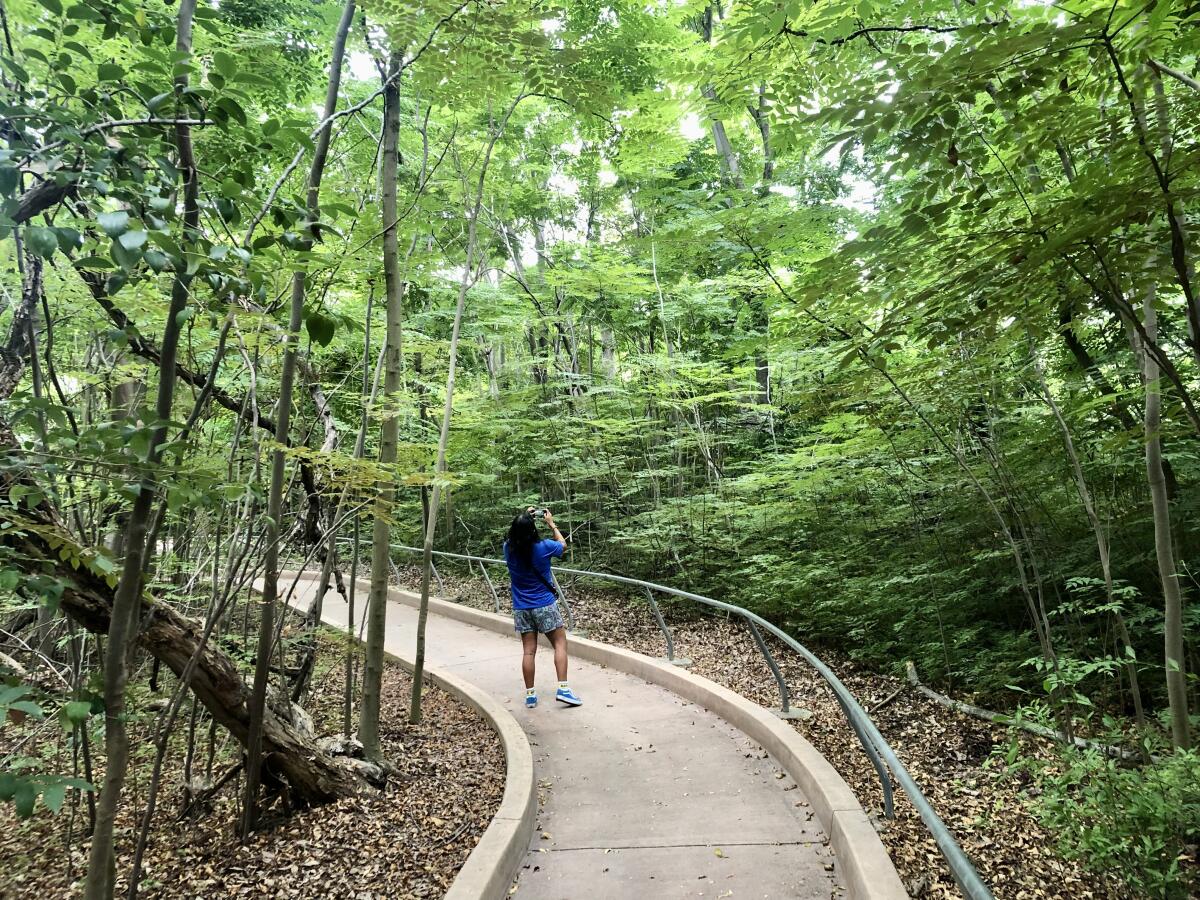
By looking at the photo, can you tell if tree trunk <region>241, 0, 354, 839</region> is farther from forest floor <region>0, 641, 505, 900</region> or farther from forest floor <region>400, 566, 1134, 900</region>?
forest floor <region>400, 566, 1134, 900</region>

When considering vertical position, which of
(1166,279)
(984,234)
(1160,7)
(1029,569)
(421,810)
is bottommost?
(421,810)

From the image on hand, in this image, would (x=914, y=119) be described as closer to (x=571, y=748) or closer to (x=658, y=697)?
(x=571, y=748)

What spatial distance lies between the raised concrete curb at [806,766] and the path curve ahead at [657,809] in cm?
10

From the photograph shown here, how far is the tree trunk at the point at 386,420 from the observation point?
471 centimetres

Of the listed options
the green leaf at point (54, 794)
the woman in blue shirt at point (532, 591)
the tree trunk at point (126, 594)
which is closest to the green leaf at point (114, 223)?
the tree trunk at point (126, 594)

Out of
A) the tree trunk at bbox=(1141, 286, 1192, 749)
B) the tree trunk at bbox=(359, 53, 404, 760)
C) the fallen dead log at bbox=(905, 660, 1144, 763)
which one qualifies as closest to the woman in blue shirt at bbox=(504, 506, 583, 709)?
the tree trunk at bbox=(359, 53, 404, 760)

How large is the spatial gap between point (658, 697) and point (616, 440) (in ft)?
16.0

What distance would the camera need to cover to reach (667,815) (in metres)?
4.21

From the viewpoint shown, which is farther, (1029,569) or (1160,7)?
(1029,569)

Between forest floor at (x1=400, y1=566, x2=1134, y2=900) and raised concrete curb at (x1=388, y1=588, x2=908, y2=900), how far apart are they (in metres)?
0.21

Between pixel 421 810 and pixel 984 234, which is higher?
pixel 984 234

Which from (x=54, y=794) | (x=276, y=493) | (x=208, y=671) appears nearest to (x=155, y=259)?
(x=54, y=794)

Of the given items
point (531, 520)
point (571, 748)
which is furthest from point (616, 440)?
point (571, 748)

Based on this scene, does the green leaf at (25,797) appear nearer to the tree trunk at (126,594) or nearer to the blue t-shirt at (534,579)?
the tree trunk at (126,594)
